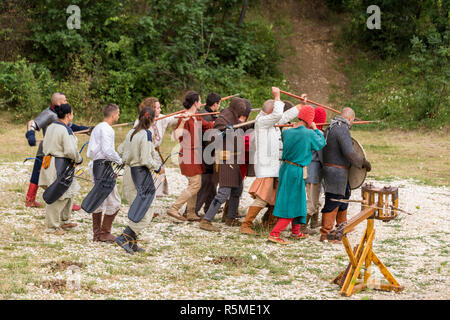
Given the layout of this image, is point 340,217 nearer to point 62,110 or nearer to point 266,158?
point 266,158

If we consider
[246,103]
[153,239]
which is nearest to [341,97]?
[246,103]

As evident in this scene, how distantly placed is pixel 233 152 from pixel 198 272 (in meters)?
2.19

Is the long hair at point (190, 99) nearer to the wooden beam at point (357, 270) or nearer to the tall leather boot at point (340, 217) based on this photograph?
the tall leather boot at point (340, 217)

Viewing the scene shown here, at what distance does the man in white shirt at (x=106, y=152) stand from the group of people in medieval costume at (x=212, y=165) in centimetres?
1

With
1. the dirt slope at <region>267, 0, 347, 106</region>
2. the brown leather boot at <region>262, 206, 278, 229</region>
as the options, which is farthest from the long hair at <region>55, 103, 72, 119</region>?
the dirt slope at <region>267, 0, 347, 106</region>

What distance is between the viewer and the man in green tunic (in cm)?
710

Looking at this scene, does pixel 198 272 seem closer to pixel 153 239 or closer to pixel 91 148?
pixel 153 239

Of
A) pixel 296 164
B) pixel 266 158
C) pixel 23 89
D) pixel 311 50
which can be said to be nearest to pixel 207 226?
pixel 266 158

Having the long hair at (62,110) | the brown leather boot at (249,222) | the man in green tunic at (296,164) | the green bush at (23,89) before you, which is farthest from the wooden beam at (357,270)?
the green bush at (23,89)

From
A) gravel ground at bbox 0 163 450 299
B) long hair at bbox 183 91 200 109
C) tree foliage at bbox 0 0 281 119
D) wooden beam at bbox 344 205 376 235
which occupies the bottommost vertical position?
gravel ground at bbox 0 163 450 299

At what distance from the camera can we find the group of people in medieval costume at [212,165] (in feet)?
21.9

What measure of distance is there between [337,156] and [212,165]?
176 cm

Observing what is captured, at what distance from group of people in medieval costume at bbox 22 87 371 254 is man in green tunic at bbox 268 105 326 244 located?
0.04 feet

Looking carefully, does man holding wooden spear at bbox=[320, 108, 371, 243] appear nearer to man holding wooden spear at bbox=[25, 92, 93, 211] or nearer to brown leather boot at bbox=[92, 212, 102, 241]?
brown leather boot at bbox=[92, 212, 102, 241]
